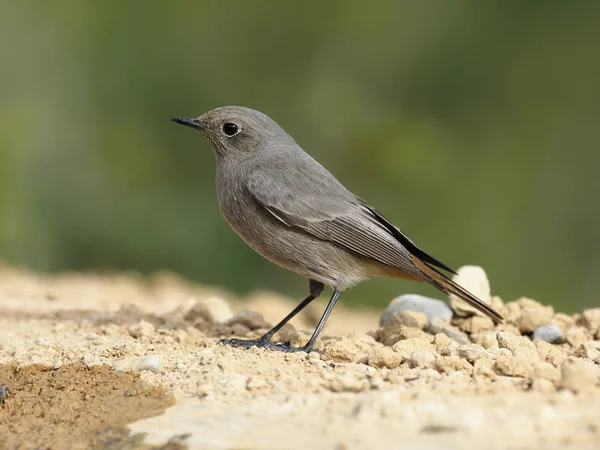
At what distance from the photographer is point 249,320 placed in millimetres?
6457

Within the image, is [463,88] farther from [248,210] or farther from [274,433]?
[274,433]

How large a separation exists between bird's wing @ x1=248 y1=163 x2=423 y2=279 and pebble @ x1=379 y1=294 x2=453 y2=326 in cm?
61

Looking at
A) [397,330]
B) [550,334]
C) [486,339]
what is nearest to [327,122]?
[397,330]

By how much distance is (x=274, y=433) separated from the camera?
3.26 metres

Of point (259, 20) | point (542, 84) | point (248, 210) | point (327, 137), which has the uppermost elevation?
point (542, 84)

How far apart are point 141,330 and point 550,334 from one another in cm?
295

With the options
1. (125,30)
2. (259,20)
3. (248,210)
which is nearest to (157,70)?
(125,30)

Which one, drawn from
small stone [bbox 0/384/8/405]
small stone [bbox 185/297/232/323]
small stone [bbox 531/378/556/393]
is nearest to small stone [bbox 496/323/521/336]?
small stone [bbox 185/297/232/323]

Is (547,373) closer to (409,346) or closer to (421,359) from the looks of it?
(421,359)

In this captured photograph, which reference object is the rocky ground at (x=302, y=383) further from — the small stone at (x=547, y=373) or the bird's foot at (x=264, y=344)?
the bird's foot at (x=264, y=344)

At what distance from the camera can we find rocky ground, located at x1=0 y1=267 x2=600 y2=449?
3.17 metres

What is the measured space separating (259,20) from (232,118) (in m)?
6.74

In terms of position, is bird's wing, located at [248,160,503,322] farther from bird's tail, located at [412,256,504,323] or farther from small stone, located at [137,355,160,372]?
small stone, located at [137,355,160,372]

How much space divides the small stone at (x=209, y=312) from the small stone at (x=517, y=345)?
245 cm
